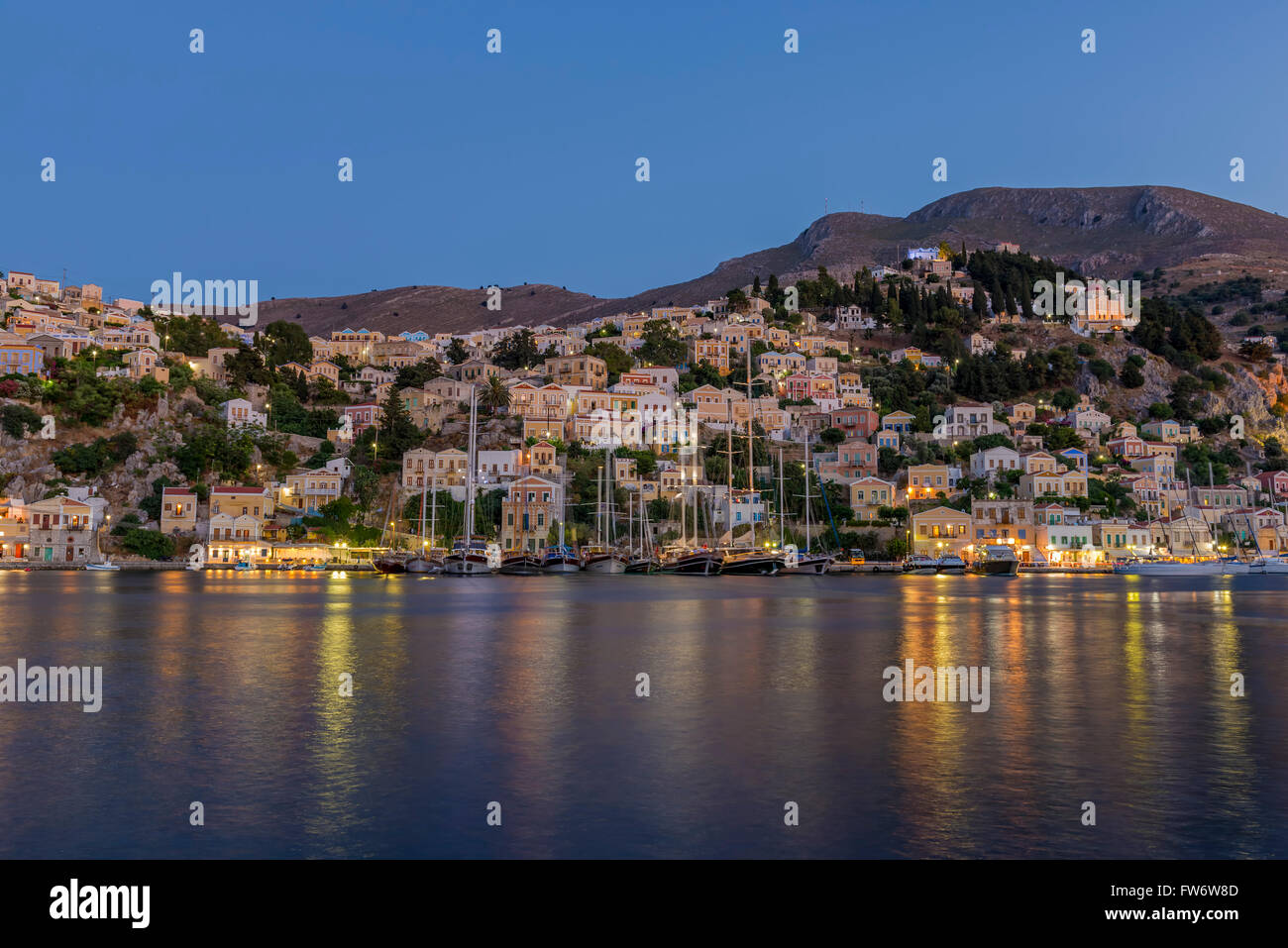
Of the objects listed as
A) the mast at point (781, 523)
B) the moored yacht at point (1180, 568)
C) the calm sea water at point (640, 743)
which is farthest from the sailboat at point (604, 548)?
the moored yacht at point (1180, 568)

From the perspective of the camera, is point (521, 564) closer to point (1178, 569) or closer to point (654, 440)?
point (654, 440)

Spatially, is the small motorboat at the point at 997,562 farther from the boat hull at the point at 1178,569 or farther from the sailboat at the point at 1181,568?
the boat hull at the point at 1178,569

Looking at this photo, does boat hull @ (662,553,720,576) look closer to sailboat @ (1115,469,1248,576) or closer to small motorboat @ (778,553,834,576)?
small motorboat @ (778,553,834,576)

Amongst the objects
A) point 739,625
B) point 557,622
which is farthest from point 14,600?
point 739,625

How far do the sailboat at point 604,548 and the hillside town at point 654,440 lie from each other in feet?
1.90

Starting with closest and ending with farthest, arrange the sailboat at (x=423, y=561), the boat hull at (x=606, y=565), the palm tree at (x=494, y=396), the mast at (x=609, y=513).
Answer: the sailboat at (x=423, y=561) < the boat hull at (x=606, y=565) < the mast at (x=609, y=513) < the palm tree at (x=494, y=396)

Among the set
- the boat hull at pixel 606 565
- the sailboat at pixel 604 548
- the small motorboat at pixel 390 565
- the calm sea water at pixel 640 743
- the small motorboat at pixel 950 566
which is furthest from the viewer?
the small motorboat at pixel 950 566

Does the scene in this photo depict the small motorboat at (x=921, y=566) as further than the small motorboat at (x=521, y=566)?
Yes

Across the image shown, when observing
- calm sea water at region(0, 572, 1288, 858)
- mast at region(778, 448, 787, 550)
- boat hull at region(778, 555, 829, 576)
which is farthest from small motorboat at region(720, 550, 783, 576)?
calm sea water at region(0, 572, 1288, 858)

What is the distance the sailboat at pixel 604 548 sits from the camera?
70.9 metres

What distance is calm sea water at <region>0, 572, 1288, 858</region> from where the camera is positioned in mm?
10359

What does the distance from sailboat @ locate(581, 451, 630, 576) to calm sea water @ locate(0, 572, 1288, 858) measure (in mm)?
37658

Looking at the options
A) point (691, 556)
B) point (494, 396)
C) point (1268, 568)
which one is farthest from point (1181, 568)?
point (494, 396)
